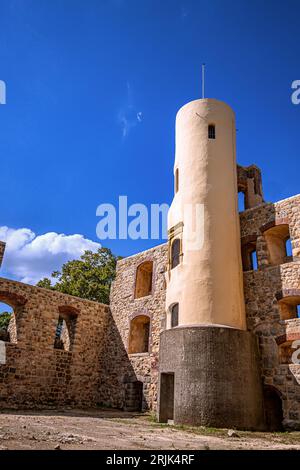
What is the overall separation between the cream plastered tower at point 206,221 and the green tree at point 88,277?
10882mm

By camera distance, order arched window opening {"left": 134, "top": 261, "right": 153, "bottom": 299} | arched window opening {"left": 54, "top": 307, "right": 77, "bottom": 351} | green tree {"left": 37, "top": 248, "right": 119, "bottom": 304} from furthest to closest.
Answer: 1. green tree {"left": 37, "top": 248, "right": 119, "bottom": 304}
2. arched window opening {"left": 134, "top": 261, "right": 153, "bottom": 299}
3. arched window opening {"left": 54, "top": 307, "right": 77, "bottom": 351}

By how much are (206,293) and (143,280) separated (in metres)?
6.14

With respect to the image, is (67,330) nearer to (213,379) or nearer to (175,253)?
(175,253)

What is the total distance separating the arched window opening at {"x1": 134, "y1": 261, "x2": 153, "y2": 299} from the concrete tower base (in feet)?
19.5

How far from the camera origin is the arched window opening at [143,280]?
53.4ft

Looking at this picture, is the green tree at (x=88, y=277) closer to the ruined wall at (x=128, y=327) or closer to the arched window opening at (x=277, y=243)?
the ruined wall at (x=128, y=327)

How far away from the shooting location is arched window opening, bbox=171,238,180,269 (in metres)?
12.4

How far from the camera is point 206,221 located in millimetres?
11766

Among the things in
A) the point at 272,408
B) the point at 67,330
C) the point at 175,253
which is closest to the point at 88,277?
the point at 67,330

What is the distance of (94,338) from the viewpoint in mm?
16359

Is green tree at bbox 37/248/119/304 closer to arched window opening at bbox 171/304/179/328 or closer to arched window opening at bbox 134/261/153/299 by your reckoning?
arched window opening at bbox 134/261/153/299

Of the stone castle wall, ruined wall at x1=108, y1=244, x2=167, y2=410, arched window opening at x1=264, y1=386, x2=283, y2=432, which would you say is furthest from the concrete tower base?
ruined wall at x1=108, y1=244, x2=167, y2=410

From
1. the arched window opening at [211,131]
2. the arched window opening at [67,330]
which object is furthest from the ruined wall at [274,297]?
the arched window opening at [67,330]
